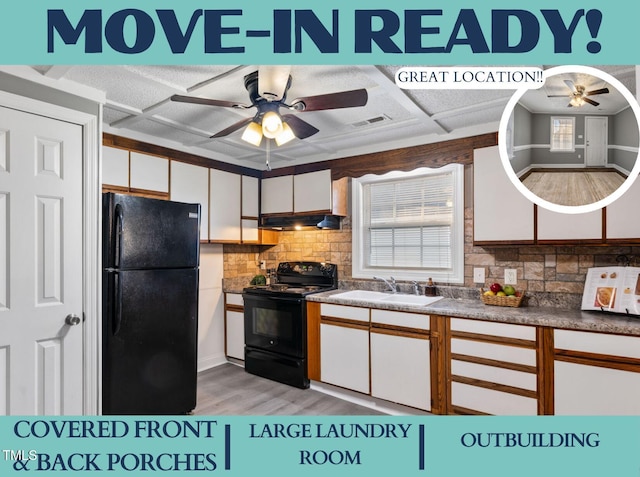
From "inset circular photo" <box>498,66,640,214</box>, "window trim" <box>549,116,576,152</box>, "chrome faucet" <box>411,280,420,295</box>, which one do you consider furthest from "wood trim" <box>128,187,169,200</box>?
"window trim" <box>549,116,576,152</box>

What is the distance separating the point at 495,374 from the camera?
7.22 ft

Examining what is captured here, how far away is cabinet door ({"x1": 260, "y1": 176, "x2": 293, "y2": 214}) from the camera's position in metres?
3.69

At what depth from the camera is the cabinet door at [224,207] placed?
3.42 meters

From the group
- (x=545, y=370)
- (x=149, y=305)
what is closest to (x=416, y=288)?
(x=545, y=370)

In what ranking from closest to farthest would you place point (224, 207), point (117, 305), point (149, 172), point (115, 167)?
point (117, 305), point (115, 167), point (149, 172), point (224, 207)

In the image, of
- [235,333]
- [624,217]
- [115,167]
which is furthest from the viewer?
[235,333]

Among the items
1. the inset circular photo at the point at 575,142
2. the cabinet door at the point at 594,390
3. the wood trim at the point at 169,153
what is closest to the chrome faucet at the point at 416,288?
the cabinet door at the point at 594,390

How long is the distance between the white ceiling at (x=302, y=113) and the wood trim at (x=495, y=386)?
1.62m

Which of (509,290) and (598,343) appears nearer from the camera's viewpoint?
(598,343)

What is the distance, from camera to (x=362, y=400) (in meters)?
2.82

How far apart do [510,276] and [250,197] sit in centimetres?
252

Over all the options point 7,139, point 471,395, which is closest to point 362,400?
point 471,395

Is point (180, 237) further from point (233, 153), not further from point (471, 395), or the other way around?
point (471, 395)

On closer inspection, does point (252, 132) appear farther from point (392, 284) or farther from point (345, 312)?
point (392, 284)
